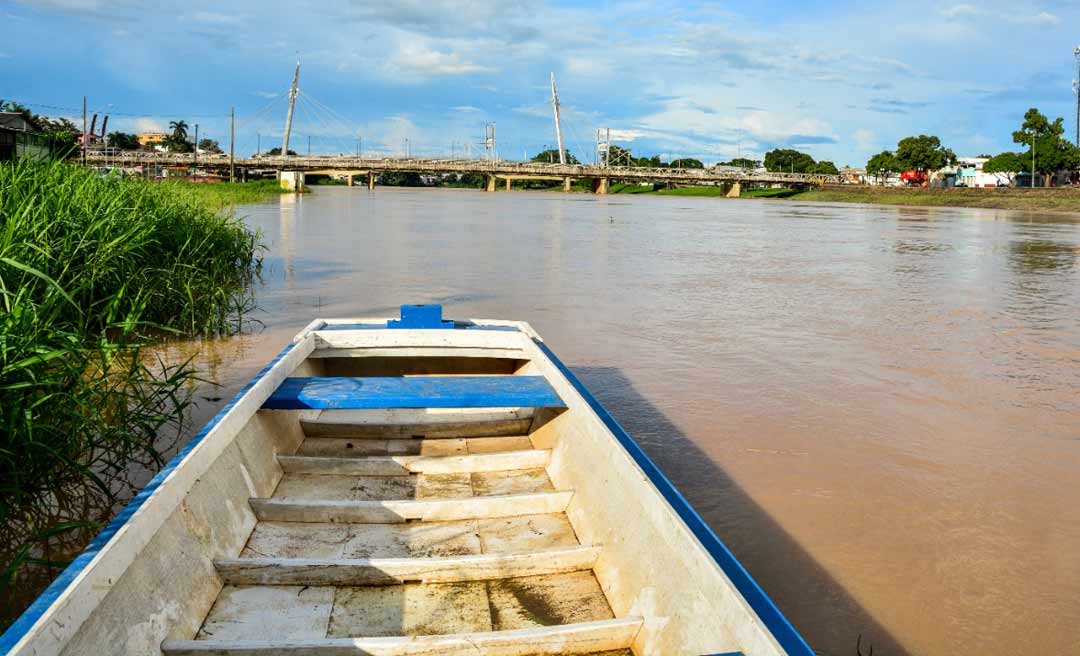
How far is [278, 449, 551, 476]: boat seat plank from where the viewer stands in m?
3.69

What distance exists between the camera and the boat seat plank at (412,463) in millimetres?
3693

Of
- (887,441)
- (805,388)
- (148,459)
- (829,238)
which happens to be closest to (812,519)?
(887,441)

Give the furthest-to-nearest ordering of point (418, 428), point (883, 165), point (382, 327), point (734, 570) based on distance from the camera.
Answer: point (883, 165) → point (382, 327) → point (418, 428) → point (734, 570)

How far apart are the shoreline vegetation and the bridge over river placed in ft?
193

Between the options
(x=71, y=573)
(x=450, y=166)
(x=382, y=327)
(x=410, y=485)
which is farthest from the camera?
(x=450, y=166)

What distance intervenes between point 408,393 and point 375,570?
123cm

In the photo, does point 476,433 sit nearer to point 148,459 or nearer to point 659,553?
point 148,459

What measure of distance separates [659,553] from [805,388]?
14.2ft

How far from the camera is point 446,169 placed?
76.5 metres

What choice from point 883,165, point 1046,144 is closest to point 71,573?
point 1046,144

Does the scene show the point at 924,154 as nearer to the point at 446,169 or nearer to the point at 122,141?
the point at 446,169

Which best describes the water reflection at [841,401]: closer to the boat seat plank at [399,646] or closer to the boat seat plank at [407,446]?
the boat seat plank at [407,446]

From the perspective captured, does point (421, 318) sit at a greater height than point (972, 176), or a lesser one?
lesser

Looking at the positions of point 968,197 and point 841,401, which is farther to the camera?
point 968,197
